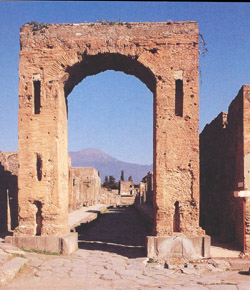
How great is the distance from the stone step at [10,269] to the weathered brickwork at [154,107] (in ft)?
5.59

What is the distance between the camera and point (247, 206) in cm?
882

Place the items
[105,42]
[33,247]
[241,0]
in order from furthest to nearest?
[105,42] < [33,247] < [241,0]

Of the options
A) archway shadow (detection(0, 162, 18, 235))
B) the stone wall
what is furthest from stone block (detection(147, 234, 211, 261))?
the stone wall

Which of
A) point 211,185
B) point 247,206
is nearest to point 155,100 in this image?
point 247,206

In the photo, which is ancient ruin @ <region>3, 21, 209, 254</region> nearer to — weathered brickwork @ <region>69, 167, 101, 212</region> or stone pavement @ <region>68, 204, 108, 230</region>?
stone pavement @ <region>68, 204, 108, 230</region>

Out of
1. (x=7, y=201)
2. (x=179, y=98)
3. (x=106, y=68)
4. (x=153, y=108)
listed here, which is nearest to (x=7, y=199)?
(x=7, y=201)

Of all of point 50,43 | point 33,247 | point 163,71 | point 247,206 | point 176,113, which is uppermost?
point 50,43

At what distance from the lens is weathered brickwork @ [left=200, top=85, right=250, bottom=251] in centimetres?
897

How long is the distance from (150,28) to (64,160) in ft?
12.6

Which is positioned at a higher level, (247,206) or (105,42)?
(105,42)

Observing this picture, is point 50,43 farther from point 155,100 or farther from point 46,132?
point 155,100

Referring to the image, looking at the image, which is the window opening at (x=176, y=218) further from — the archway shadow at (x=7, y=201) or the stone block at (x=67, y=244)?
the archway shadow at (x=7, y=201)

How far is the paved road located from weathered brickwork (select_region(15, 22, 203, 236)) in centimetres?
93

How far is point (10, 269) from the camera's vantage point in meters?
5.99
